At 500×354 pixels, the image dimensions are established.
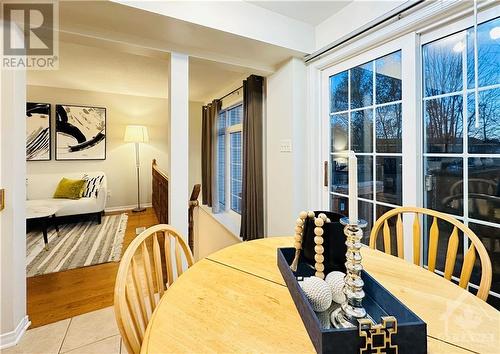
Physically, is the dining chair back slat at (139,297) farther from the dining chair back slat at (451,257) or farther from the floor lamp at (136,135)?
Answer: the floor lamp at (136,135)

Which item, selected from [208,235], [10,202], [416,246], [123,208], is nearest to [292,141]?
[416,246]

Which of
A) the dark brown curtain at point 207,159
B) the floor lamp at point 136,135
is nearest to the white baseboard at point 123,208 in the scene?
the floor lamp at point 136,135

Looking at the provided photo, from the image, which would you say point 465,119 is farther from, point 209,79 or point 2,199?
point 209,79

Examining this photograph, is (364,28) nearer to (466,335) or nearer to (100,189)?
→ (466,335)

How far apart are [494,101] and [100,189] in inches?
195

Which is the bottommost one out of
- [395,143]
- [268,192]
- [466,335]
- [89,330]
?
[89,330]

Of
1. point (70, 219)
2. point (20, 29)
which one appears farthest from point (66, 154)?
point (20, 29)

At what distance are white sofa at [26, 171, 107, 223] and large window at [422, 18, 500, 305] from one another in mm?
4522

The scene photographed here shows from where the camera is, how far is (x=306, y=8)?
6.39ft

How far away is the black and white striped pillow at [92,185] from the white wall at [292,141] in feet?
11.1

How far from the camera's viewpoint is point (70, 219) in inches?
161

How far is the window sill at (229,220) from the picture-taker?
3.24 m

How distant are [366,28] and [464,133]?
94 centimetres

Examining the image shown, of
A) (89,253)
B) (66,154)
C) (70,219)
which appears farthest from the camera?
(66,154)
